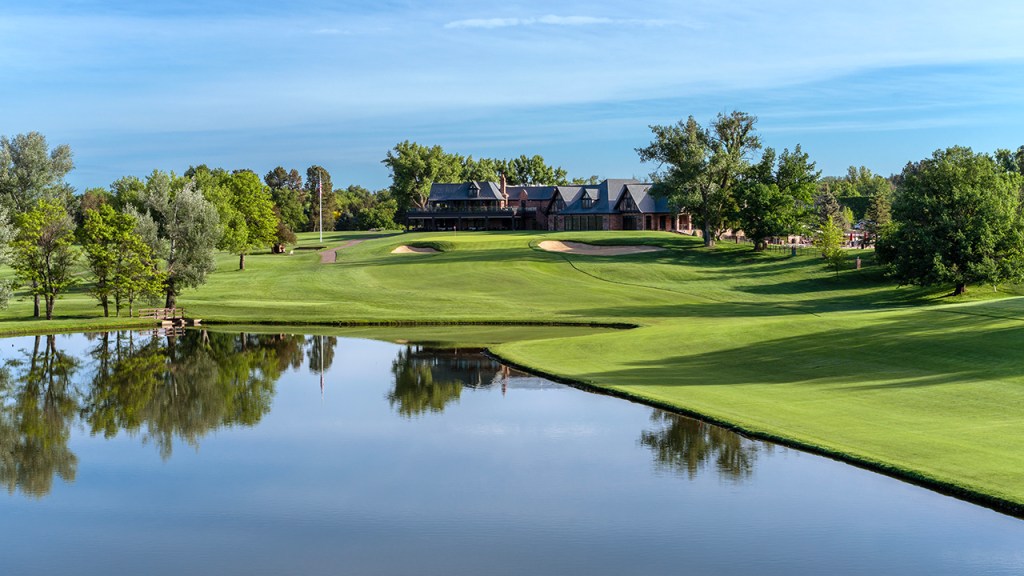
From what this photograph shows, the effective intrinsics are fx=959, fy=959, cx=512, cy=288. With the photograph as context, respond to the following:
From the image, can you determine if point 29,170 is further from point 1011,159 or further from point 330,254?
point 1011,159

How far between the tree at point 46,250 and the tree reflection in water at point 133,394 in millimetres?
9170

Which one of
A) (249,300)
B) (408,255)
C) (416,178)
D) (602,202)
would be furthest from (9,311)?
(416,178)

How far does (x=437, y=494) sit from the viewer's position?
68.2ft

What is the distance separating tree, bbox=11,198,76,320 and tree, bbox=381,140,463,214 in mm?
99063

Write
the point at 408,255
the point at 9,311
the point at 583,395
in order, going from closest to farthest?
the point at 583,395 < the point at 9,311 < the point at 408,255

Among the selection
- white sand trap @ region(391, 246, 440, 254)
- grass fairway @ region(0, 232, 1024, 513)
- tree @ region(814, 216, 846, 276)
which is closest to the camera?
grass fairway @ region(0, 232, 1024, 513)

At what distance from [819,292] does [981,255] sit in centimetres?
1092

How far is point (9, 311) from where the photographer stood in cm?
6159

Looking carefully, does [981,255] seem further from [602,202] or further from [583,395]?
[602,202]

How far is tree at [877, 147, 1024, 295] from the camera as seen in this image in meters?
63.0

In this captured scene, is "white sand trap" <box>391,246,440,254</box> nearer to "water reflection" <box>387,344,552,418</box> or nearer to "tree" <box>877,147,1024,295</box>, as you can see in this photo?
"tree" <box>877,147,1024,295</box>

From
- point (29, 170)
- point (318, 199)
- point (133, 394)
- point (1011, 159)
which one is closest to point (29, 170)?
point (29, 170)

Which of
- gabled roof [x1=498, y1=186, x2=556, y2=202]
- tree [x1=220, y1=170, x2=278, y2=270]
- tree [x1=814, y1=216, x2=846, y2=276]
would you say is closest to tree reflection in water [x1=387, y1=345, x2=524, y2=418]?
tree [x1=814, y1=216, x2=846, y2=276]

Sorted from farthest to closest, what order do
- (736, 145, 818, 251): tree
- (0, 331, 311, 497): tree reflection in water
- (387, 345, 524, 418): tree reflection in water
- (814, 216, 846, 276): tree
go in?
1. (736, 145, 818, 251): tree
2. (814, 216, 846, 276): tree
3. (387, 345, 524, 418): tree reflection in water
4. (0, 331, 311, 497): tree reflection in water
